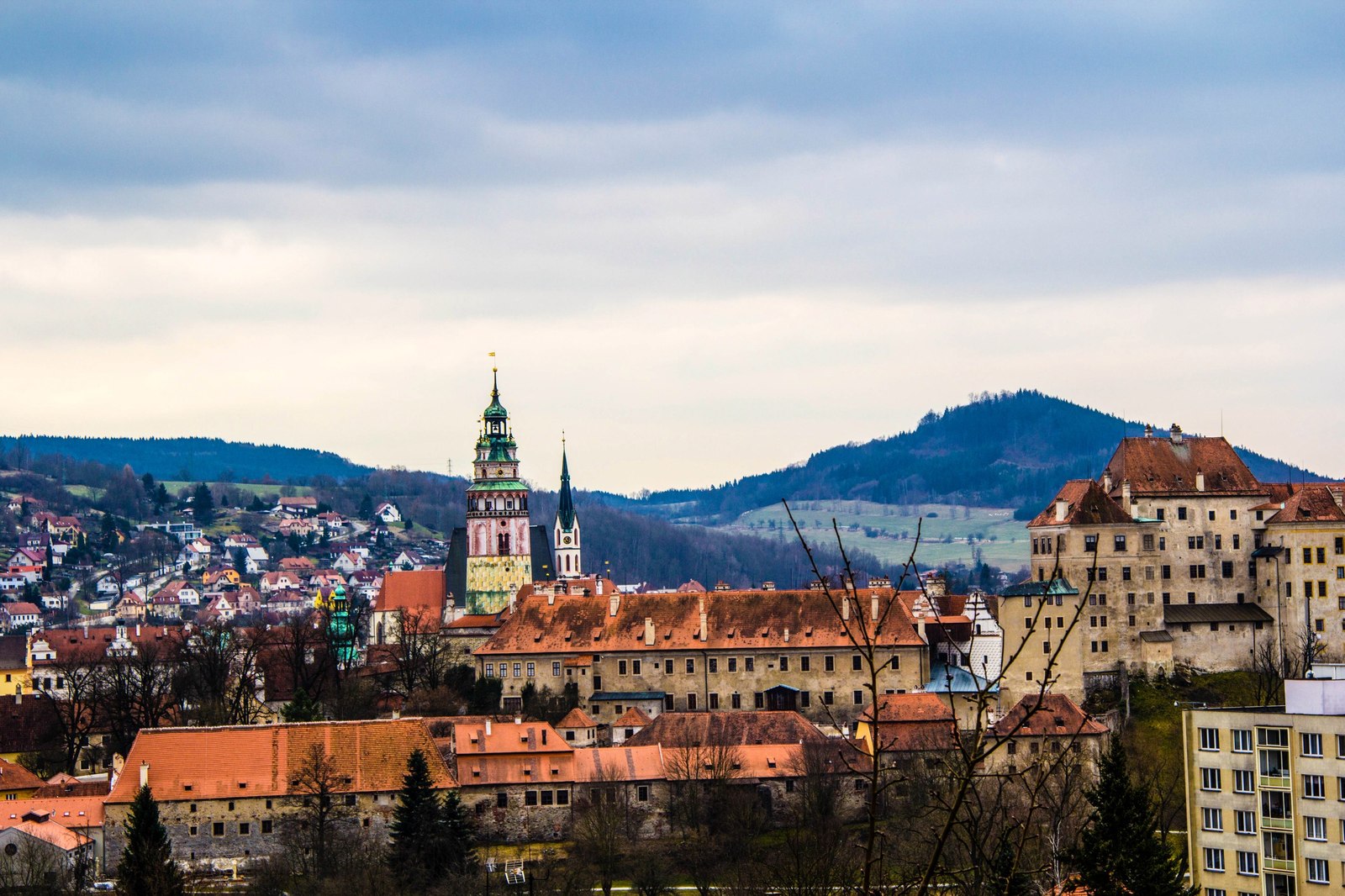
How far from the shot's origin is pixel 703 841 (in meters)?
76.6

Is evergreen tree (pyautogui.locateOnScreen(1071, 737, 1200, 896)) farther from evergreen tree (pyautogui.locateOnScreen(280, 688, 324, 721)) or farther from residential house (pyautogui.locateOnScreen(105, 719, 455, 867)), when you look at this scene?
evergreen tree (pyautogui.locateOnScreen(280, 688, 324, 721))

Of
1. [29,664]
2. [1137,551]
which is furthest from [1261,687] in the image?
[29,664]

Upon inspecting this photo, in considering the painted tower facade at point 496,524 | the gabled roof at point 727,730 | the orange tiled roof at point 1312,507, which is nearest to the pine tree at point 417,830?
the gabled roof at point 727,730

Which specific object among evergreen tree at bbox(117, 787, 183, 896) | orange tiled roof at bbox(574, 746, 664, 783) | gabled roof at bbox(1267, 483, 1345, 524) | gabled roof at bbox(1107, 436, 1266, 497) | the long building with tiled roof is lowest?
evergreen tree at bbox(117, 787, 183, 896)

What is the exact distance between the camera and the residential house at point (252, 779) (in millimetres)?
78375

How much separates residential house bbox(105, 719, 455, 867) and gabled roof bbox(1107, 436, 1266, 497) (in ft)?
109

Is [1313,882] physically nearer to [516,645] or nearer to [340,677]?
[516,645]

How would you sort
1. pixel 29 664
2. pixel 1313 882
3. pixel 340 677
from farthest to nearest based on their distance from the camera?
1. pixel 29 664
2. pixel 340 677
3. pixel 1313 882

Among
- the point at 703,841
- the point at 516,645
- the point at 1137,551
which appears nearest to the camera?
the point at 703,841

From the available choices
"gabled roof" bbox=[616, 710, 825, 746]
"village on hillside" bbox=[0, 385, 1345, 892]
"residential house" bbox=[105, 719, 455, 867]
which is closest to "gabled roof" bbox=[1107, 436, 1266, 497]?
"village on hillside" bbox=[0, 385, 1345, 892]

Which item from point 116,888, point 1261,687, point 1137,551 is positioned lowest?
point 116,888

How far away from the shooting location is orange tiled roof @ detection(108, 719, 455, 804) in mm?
79625

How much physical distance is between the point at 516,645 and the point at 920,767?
24.5 metres

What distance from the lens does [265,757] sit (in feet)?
267
